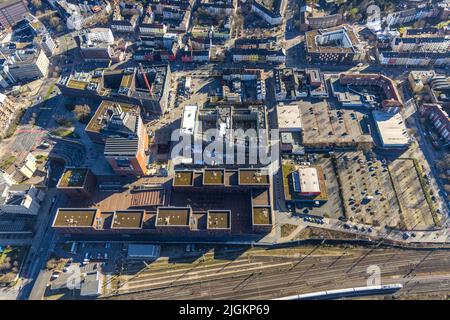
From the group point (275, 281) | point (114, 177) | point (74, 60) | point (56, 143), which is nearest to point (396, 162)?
point (275, 281)

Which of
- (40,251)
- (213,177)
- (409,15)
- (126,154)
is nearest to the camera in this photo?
(40,251)

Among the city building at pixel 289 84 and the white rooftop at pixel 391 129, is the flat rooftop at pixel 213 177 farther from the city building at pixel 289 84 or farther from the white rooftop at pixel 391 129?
the white rooftop at pixel 391 129

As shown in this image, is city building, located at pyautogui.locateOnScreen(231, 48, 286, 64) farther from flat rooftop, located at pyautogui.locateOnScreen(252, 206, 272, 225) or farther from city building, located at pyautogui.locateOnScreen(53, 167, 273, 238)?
flat rooftop, located at pyautogui.locateOnScreen(252, 206, 272, 225)

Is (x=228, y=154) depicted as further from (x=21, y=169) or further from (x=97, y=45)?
(x=97, y=45)

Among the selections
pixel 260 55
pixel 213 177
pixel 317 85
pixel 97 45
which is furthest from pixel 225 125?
pixel 97 45

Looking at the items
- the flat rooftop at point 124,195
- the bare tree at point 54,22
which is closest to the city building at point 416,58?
the flat rooftop at point 124,195

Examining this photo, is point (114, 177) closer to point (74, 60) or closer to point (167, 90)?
point (167, 90)

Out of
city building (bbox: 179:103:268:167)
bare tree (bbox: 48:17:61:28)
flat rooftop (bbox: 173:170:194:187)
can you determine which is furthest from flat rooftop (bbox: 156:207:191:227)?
bare tree (bbox: 48:17:61:28)
